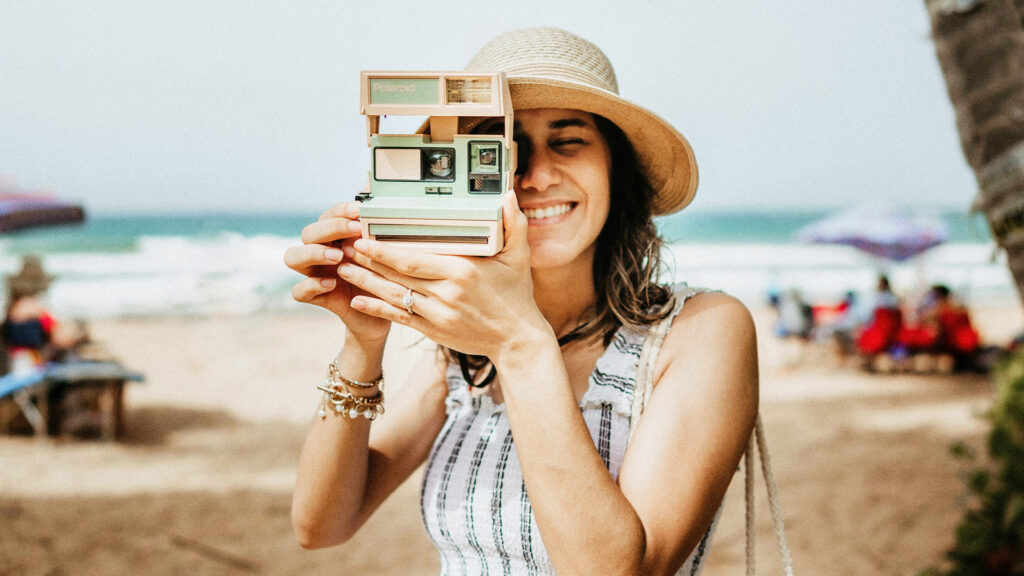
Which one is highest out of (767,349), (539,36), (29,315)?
(539,36)

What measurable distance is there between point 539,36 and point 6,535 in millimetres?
5247

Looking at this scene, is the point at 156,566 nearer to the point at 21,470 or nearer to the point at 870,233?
the point at 21,470

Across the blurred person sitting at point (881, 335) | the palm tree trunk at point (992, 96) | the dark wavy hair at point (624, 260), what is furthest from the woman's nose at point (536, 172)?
the blurred person sitting at point (881, 335)

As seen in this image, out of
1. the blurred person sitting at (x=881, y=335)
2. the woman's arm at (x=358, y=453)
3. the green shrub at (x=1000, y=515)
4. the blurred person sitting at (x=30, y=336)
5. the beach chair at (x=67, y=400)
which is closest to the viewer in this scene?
the woman's arm at (x=358, y=453)

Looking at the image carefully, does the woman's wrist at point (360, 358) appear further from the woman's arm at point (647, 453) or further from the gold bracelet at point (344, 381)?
the woman's arm at point (647, 453)

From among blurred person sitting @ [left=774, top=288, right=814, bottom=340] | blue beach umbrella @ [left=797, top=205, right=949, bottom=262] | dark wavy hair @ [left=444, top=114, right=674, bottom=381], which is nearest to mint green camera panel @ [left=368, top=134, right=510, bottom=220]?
dark wavy hair @ [left=444, top=114, right=674, bottom=381]

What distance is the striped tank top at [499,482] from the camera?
1451mm

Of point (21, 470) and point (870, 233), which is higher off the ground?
point (870, 233)

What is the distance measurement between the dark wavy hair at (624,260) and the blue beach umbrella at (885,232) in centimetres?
1207

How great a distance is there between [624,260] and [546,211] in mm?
351

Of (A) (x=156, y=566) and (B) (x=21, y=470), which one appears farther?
(B) (x=21, y=470)

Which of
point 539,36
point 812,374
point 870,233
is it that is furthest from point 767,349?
point 539,36

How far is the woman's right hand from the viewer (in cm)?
129

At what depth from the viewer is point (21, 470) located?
5.94 m
